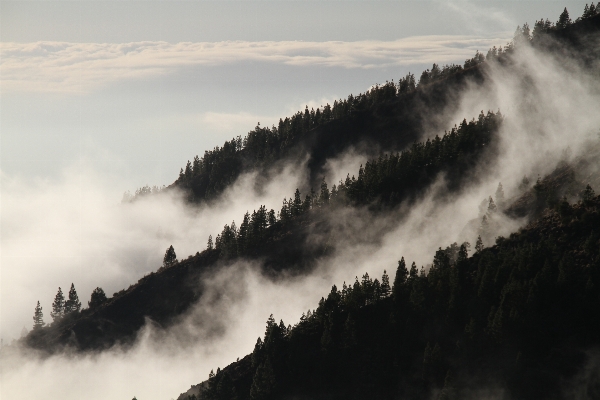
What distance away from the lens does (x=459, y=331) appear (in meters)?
113

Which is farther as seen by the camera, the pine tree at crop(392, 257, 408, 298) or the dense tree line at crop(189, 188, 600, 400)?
the pine tree at crop(392, 257, 408, 298)

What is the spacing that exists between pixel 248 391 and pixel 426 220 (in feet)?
310

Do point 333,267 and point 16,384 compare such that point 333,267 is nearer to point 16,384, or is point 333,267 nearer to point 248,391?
point 248,391

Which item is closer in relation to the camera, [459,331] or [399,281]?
[459,331]

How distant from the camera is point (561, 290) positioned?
107 metres

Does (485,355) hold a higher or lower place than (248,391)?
higher

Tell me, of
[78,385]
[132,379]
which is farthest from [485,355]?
[78,385]

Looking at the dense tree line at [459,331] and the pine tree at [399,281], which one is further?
the pine tree at [399,281]

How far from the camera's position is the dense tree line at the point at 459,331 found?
334 ft

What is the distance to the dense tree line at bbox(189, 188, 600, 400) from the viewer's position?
4008 inches

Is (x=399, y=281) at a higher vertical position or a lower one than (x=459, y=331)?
higher

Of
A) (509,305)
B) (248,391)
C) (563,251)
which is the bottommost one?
(248,391)

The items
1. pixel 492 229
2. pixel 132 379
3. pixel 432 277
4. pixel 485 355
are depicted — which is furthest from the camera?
pixel 132 379

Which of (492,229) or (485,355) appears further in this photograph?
(492,229)
